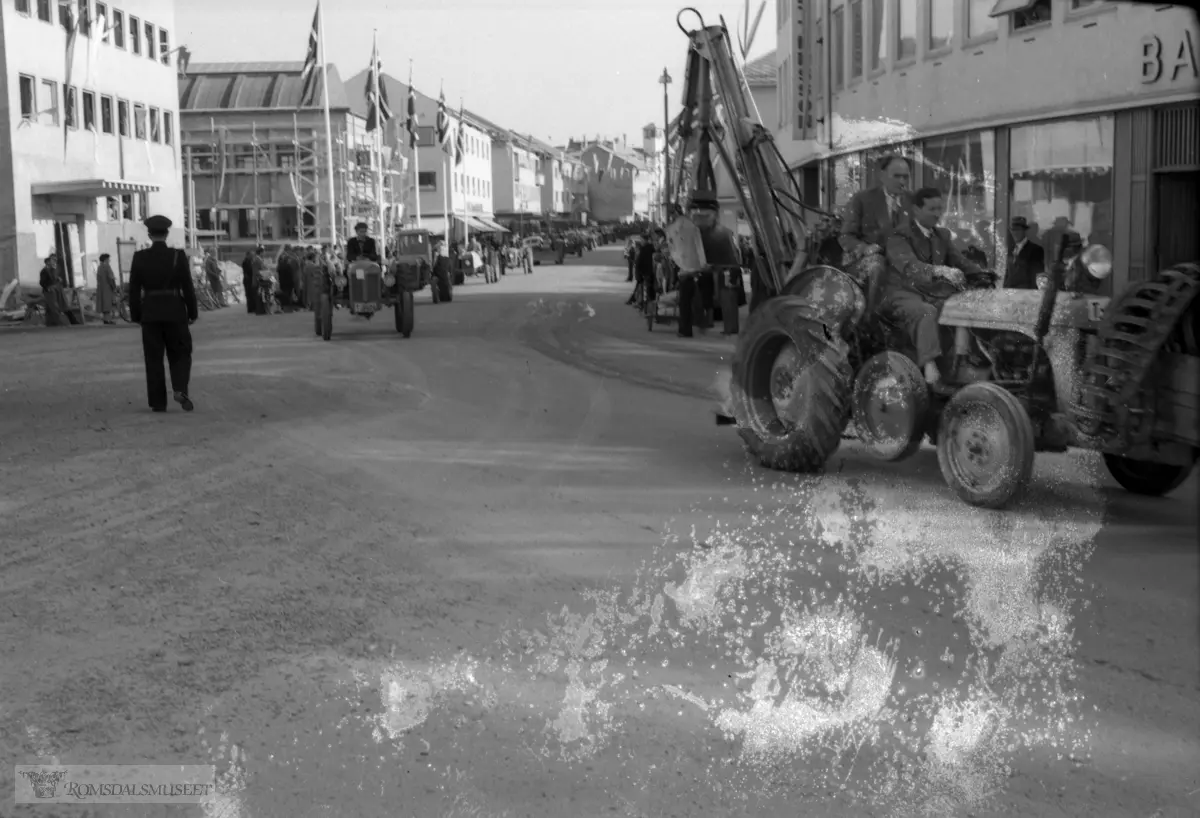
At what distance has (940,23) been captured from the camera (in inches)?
909

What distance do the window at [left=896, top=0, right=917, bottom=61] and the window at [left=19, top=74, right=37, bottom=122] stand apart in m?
27.2

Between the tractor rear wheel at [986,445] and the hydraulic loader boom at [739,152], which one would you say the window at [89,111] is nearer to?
the hydraulic loader boom at [739,152]

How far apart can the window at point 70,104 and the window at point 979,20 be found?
3115 cm

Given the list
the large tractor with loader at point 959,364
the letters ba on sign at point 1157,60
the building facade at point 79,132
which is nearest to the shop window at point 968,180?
the letters ba on sign at point 1157,60

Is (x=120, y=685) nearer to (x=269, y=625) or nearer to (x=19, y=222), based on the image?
(x=269, y=625)

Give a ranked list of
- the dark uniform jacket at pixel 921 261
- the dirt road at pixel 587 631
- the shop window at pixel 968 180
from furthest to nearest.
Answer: the shop window at pixel 968 180, the dark uniform jacket at pixel 921 261, the dirt road at pixel 587 631

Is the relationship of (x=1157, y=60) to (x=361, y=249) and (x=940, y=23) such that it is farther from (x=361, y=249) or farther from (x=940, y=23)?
(x=361, y=249)

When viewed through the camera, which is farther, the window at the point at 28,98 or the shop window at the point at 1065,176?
the window at the point at 28,98

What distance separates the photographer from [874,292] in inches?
369

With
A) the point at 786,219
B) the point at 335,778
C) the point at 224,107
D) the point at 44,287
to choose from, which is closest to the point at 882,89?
the point at 786,219

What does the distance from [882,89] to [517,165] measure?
110483 mm

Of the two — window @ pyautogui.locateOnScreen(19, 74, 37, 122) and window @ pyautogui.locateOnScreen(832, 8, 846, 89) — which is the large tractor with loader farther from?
window @ pyautogui.locateOnScreen(19, 74, 37, 122)

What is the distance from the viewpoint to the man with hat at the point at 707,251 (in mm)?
12328

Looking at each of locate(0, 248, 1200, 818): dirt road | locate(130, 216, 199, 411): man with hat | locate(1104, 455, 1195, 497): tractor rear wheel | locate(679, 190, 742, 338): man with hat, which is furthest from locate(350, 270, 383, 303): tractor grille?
locate(1104, 455, 1195, 497): tractor rear wheel
